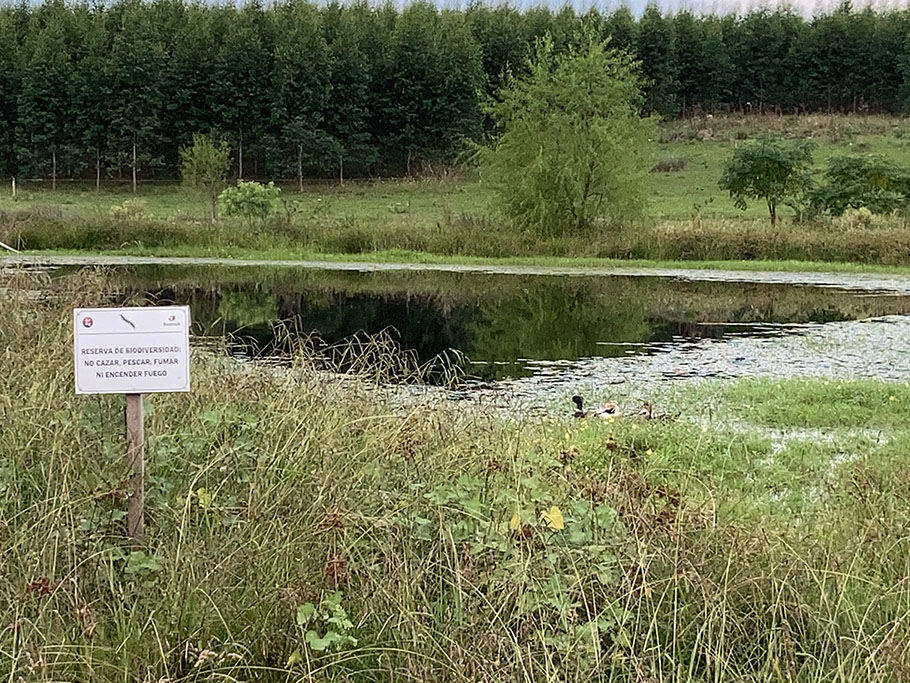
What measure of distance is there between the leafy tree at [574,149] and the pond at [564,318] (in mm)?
3943

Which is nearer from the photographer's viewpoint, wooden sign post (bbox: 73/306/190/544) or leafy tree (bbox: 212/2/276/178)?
wooden sign post (bbox: 73/306/190/544)

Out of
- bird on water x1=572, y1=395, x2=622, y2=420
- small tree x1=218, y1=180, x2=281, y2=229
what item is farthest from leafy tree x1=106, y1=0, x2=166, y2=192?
bird on water x1=572, y1=395, x2=622, y2=420

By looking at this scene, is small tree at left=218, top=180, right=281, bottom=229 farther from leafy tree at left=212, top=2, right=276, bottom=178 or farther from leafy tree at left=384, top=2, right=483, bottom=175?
leafy tree at left=384, top=2, right=483, bottom=175

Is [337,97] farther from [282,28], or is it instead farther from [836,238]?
[836,238]

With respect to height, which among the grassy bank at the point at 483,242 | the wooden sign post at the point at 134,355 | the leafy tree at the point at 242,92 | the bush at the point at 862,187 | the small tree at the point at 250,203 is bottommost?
the grassy bank at the point at 483,242

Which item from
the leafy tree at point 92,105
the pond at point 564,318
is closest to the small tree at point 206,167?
the pond at point 564,318

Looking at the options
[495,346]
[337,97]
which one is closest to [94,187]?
[337,97]

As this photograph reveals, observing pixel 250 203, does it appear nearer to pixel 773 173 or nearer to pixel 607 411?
pixel 773 173

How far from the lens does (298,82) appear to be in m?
43.1

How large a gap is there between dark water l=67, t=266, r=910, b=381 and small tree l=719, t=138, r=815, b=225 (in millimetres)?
7221

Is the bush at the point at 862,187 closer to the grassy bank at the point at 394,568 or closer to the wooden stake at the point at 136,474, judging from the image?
the grassy bank at the point at 394,568

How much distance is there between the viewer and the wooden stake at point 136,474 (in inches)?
119

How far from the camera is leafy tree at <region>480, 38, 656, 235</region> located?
21766 millimetres

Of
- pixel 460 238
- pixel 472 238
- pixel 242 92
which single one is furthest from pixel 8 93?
pixel 472 238
